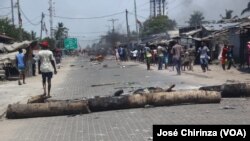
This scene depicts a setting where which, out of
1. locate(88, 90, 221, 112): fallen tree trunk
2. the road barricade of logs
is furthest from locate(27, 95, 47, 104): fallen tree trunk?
locate(88, 90, 221, 112): fallen tree trunk

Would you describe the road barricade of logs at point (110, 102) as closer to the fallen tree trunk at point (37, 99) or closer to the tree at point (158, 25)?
the fallen tree trunk at point (37, 99)

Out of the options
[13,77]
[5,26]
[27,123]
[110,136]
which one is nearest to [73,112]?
[27,123]

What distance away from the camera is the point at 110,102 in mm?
13039

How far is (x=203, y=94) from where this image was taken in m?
13.3

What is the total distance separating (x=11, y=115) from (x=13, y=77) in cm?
1994

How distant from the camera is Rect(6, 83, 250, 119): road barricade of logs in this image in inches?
503

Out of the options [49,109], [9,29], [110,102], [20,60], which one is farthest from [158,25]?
[49,109]

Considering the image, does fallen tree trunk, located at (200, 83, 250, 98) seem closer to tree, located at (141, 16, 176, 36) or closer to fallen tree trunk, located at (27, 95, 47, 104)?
fallen tree trunk, located at (27, 95, 47, 104)

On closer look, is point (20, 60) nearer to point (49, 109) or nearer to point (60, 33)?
point (49, 109)

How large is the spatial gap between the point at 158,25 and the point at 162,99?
83292 mm

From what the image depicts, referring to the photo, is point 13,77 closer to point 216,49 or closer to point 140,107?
point 216,49

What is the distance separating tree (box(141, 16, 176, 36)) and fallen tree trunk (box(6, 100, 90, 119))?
8270 cm

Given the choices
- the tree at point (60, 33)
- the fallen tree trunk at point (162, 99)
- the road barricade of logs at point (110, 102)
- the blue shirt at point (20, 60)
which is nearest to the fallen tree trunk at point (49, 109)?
the road barricade of logs at point (110, 102)

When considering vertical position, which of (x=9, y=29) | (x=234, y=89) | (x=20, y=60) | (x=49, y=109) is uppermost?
(x=9, y=29)
